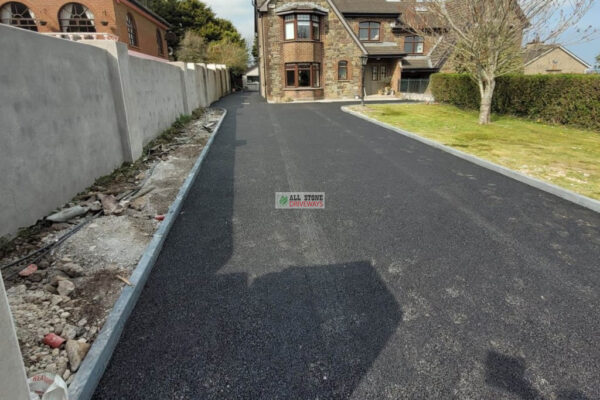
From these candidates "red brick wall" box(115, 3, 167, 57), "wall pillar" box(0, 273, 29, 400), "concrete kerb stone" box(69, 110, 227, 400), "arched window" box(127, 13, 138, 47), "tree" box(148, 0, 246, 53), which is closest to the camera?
"wall pillar" box(0, 273, 29, 400)

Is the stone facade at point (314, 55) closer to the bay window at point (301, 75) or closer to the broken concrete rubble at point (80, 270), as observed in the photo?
the bay window at point (301, 75)

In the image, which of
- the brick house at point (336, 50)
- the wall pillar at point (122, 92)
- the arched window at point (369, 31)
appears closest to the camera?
the wall pillar at point (122, 92)

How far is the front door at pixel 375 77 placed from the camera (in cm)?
3247

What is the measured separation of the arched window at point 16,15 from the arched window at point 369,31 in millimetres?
25152

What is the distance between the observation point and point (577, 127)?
Answer: 43.6ft

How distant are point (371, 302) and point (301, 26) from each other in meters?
27.8

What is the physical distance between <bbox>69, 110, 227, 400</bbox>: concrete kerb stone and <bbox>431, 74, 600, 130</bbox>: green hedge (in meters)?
15.3

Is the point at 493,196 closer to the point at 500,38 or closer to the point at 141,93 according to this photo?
the point at 141,93

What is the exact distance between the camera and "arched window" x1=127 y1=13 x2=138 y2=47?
74.6ft

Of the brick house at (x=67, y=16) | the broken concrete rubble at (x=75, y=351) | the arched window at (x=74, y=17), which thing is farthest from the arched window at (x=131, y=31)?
the broken concrete rubble at (x=75, y=351)

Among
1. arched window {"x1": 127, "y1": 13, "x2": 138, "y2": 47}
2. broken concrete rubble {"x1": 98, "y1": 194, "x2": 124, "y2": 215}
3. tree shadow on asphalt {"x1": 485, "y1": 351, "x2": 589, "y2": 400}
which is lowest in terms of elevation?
tree shadow on asphalt {"x1": 485, "y1": 351, "x2": 589, "y2": 400}

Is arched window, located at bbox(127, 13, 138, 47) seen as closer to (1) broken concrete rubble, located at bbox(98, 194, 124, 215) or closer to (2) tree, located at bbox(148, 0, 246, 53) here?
(1) broken concrete rubble, located at bbox(98, 194, 124, 215)

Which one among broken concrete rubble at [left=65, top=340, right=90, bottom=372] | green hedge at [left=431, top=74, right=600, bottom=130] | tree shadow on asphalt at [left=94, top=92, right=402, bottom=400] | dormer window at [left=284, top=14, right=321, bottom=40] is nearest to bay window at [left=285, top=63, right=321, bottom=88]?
dormer window at [left=284, top=14, right=321, bottom=40]

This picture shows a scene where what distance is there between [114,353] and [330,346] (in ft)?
5.49
